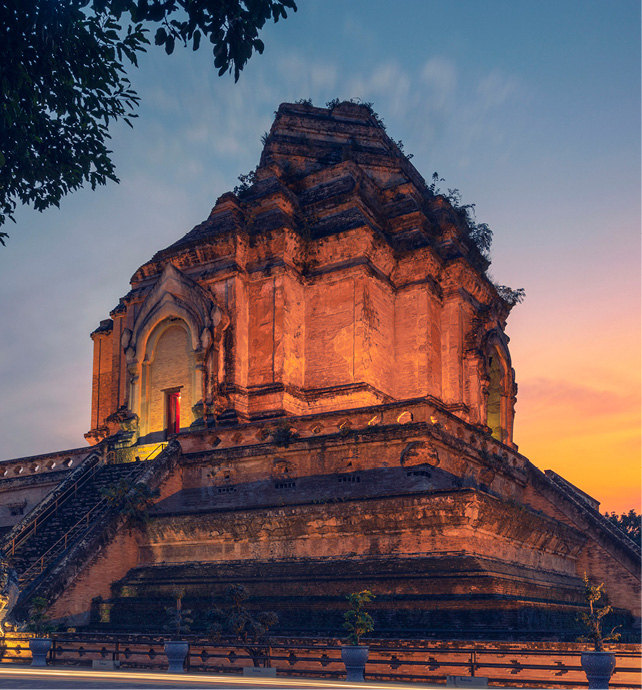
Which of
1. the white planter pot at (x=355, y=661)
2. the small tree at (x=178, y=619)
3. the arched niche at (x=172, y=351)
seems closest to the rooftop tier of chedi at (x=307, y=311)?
the arched niche at (x=172, y=351)

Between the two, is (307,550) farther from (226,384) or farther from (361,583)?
(226,384)

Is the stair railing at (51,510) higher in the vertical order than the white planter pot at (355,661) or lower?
higher

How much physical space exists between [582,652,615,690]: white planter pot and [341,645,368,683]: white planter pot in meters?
3.20

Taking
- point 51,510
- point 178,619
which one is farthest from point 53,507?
point 178,619

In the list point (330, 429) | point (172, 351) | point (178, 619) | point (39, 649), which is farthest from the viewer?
point (172, 351)

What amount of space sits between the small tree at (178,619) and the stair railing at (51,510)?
5966 mm

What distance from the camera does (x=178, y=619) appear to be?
1440cm

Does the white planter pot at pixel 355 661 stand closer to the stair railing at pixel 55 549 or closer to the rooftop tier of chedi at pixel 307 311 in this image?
the stair railing at pixel 55 549

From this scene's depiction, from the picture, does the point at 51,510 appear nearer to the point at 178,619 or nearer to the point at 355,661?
the point at 178,619

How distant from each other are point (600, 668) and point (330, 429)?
32.0 feet

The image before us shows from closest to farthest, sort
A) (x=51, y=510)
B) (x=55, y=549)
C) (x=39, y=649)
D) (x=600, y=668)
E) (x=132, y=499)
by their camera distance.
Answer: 1. (x=600, y=668)
2. (x=39, y=649)
3. (x=132, y=499)
4. (x=55, y=549)
5. (x=51, y=510)

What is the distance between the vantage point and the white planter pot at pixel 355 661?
484 inches

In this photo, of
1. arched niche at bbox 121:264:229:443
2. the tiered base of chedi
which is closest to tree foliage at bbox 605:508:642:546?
the tiered base of chedi

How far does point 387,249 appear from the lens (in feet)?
83.3
